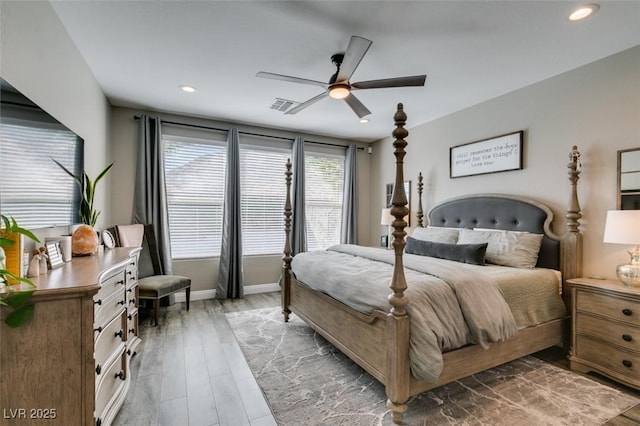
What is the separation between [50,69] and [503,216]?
4.31 meters

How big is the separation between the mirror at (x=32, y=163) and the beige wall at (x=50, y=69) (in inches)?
4.4

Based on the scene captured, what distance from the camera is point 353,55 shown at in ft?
6.98

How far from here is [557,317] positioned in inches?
103

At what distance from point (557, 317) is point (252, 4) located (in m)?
3.53

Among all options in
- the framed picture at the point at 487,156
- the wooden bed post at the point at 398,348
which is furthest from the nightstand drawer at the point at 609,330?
the wooden bed post at the point at 398,348

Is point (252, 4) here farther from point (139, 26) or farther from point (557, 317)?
point (557, 317)

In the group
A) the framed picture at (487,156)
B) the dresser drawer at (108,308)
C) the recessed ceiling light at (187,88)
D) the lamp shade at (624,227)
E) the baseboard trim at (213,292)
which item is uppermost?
the recessed ceiling light at (187,88)

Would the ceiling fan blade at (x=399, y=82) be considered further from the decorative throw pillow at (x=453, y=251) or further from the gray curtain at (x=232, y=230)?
the gray curtain at (x=232, y=230)

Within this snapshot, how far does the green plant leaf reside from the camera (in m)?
1.25

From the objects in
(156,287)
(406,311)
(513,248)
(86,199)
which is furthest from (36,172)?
(513,248)

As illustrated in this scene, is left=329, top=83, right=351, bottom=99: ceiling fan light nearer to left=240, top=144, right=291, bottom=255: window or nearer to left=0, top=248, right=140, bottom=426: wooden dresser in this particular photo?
left=0, top=248, right=140, bottom=426: wooden dresser

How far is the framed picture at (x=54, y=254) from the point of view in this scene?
174 cm

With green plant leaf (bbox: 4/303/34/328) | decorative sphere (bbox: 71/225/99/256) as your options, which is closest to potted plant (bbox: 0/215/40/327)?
green plant leaf (bbox: 4/303/34/328)

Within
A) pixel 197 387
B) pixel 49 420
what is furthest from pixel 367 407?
pixel 49 420
